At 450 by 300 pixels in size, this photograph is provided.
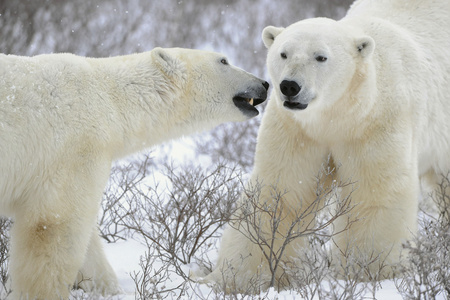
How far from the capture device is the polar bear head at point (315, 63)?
274cm

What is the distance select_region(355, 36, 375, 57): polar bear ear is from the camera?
9.27 ft

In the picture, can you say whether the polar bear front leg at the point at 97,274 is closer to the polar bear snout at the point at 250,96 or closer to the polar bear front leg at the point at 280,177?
the polar bear front leg at the point at 280,177

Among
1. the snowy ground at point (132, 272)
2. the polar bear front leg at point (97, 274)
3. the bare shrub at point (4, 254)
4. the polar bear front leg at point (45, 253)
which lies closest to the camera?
the polar bear front leg at point (45, 253)

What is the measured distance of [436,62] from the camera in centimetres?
334

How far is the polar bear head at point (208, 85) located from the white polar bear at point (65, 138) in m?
0.01

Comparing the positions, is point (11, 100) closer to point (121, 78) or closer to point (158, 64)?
point (121, 78)

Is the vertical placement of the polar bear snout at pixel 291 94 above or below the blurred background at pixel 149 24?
below

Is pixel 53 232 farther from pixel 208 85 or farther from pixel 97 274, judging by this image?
pixel 208 85

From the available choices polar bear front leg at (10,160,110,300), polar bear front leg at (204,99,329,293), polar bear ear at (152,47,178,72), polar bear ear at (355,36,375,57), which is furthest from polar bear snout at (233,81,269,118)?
polar bear front leg at (10,160,110,300)

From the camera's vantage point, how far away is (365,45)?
284 cm

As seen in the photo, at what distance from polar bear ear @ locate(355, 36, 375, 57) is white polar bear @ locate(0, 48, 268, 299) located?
80 centimetres

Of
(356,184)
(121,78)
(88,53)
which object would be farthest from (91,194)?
(88,53)

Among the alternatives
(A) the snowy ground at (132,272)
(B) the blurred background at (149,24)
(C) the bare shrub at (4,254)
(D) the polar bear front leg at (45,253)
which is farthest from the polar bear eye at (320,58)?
(B) the blurred background at (149,24)

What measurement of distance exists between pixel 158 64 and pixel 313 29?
2.36ft
